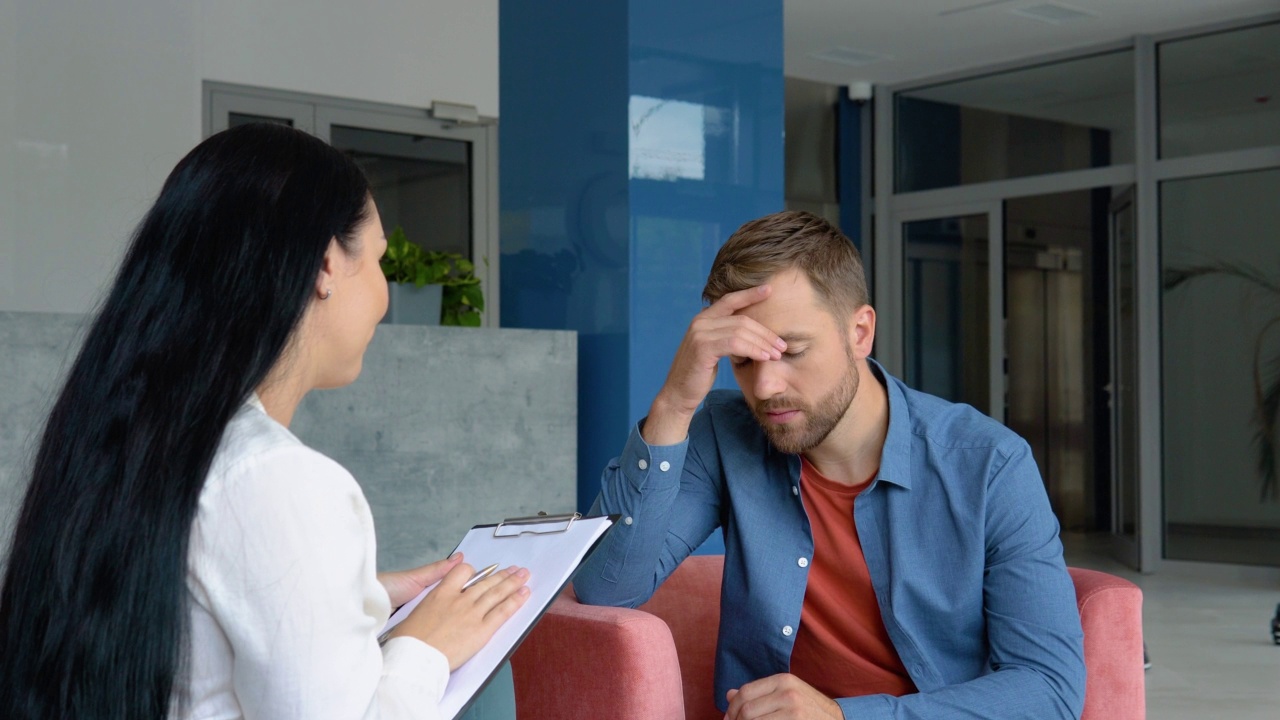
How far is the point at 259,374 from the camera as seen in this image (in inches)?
42.6

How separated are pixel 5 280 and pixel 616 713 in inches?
184

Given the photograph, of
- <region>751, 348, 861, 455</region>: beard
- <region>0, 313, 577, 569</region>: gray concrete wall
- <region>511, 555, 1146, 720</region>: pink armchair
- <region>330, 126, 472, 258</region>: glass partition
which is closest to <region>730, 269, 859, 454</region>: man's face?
<region>751, 348, 861, 455</region>: beard

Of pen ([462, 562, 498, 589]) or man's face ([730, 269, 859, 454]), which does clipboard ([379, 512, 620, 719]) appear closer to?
pen ([462, 562, 498, 589])

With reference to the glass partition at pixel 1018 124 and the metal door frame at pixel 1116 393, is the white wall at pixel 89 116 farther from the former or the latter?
the metal door frame at pixel 1116 393

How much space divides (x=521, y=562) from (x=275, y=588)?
40cm

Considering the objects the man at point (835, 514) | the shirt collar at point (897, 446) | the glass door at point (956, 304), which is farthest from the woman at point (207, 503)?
the glass door at point (956, 304)

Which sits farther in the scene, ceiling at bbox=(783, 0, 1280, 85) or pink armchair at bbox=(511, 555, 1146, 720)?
ceiling at bbox=(783, 0, 1280, 85)

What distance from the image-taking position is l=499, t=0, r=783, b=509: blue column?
10.00 feet

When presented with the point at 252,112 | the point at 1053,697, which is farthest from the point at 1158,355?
the point at 1053,697

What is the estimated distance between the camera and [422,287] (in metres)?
3.44

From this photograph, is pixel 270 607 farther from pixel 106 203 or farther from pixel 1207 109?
pixel 1207 109

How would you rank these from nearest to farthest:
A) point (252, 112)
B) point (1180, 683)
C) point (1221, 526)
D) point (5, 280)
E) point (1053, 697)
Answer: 1. point (1053, 697)
2. point (1180, 683)
3. point (5, 280)
4. point (252, 112)
5. point (1221, 526)

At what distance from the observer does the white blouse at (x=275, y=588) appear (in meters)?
1.01

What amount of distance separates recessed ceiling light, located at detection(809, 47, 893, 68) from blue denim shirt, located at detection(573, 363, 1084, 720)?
19.9ft
